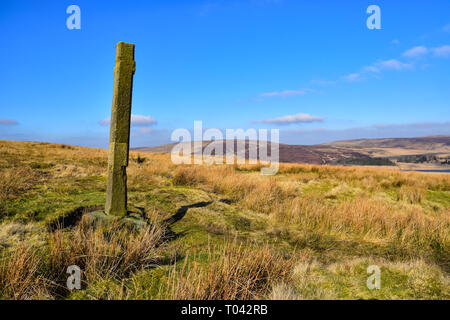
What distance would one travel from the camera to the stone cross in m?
5.07

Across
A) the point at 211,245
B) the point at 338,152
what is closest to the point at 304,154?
the point at 338,152

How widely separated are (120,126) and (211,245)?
114 inches

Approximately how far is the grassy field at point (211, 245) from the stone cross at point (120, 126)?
0.66 m

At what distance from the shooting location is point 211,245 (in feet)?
14.9

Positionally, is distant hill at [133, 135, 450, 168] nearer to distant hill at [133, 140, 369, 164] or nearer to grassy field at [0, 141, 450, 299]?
distant hill at [133, 140, 369, 164]

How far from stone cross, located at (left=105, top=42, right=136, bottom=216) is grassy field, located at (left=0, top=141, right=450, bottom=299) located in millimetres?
663

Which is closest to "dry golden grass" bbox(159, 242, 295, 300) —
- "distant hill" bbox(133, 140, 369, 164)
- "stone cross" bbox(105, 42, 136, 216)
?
"stone cross" bbox(105, 42, 136, 216)

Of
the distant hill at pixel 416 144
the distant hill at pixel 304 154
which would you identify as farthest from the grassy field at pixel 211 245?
the distant hill at pixel 416 144

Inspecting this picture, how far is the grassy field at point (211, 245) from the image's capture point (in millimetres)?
2660

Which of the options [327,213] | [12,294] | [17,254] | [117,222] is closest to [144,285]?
[12,294]

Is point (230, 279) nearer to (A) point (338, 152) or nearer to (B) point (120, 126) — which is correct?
(B) point (120, 126)

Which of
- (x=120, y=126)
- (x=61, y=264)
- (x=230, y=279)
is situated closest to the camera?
(x=230, y=279)

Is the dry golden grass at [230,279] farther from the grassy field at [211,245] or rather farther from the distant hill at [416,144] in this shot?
the distant hill at [416,144]

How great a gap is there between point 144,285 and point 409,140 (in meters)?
109
